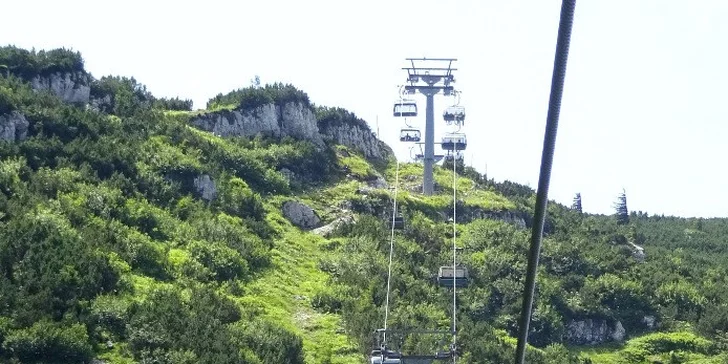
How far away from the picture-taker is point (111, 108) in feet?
236

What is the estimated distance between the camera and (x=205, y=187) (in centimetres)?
6269

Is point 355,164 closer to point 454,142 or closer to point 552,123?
point 454,142

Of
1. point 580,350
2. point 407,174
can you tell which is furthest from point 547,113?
point 407,174

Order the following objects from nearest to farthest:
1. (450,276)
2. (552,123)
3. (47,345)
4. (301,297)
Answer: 1. (552,123)
2. (47,345)
3. (450,276)
4. (301,297)

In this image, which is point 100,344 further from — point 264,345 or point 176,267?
point 176,267

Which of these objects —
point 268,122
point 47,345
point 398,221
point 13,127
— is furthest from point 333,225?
point 47,345

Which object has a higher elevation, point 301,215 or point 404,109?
point 404,109

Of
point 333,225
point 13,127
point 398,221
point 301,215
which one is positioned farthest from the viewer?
point 301,215

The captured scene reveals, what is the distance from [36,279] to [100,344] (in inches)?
173

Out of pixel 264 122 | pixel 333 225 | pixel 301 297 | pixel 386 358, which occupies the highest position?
pixel 264 122

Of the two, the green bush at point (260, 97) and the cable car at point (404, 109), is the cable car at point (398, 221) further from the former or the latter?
the green bush at point (260, 97)

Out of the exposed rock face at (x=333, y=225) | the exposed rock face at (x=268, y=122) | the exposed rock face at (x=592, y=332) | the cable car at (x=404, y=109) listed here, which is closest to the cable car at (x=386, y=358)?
the exposed rock face at (x=592, y=332)

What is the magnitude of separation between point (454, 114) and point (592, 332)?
72.7 feet

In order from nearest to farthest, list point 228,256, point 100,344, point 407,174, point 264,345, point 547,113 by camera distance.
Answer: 1. point 547,113
2. point 100,344
3. point 264,345
4. point 228,256
5. point 407,174
